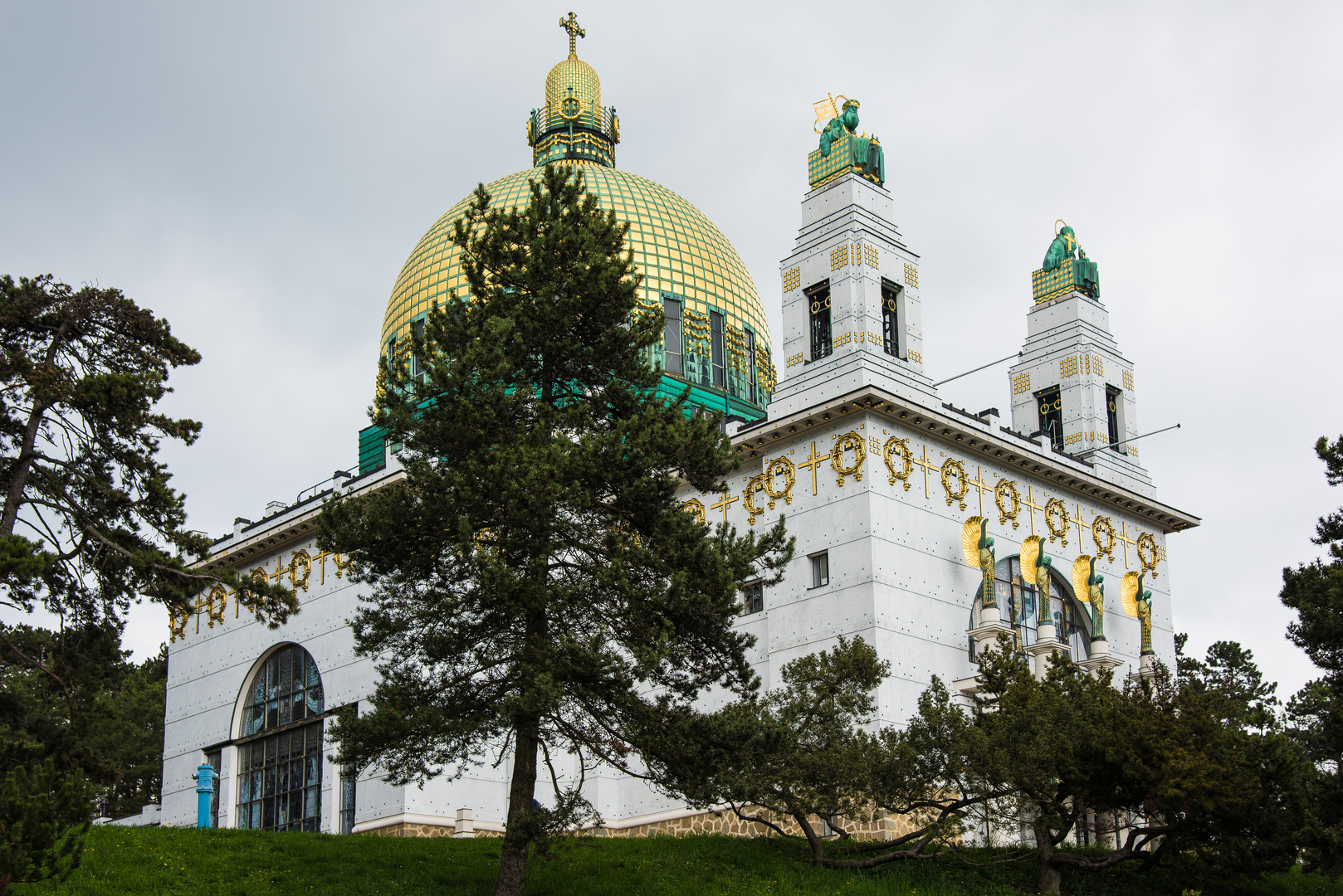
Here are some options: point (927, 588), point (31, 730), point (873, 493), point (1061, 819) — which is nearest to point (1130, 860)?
point (1061, 819)

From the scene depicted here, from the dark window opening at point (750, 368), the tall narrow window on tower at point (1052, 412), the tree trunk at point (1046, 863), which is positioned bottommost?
the tree trunk at point (1046, 863)

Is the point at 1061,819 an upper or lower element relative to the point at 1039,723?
lower

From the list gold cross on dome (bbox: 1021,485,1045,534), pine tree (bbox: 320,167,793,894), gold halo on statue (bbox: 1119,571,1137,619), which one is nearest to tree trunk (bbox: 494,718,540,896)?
pine tree (bbox: 320,167,793,894)

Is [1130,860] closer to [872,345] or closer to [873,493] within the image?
[873,493]

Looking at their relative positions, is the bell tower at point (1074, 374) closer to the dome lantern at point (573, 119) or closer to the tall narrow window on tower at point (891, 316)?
the tall narrow window on tower at point (891, 316)

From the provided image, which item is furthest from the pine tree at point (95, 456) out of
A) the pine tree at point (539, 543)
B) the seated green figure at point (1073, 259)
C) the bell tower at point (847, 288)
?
the seated green figure at point (1073, 259)

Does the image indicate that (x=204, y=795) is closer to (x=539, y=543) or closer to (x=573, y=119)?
(x=539, y=543)

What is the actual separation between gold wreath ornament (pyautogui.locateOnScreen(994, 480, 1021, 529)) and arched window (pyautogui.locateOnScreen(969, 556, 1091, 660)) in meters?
0.99

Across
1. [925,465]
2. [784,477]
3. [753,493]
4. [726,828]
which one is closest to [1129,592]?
[925,465]

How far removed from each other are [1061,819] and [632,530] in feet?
30.9

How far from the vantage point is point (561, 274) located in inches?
910

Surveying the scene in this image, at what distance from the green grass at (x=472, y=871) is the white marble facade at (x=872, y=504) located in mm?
4379

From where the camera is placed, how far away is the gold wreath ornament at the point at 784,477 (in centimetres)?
3322

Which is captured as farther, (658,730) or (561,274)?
(561,274)
